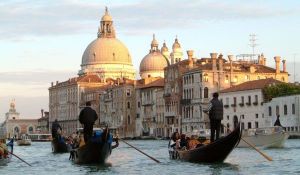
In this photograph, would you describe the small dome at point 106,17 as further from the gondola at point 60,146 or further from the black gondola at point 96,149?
the black gondola at point 96,149

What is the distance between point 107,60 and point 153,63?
10.7 metres

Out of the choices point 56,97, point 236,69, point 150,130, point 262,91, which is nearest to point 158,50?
point 56,97

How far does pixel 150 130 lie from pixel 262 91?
985 inches

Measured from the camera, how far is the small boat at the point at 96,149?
20.8 m

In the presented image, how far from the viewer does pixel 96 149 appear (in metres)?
21.2

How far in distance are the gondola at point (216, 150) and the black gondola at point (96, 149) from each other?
2179mm

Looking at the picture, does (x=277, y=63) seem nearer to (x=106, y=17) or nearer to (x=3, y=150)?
(x=106, y=17)

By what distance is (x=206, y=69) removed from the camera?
73.8 m

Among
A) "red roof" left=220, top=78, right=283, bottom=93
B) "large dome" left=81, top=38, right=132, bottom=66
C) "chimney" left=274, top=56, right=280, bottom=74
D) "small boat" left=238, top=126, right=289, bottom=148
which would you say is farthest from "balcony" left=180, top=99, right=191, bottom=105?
"large dome" left=81, top=38, right=132, bottom=66

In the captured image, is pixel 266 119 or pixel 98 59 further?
pixel 98 59

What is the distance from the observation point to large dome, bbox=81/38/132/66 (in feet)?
391

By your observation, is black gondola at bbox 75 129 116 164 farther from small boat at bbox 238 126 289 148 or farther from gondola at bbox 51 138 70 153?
small boat at bbox 238 126 289 148

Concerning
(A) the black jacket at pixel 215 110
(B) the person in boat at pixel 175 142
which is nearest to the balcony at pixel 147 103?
(B) the person in boat at pixel 175 142

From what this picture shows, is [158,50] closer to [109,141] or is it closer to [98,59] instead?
[98,59]
